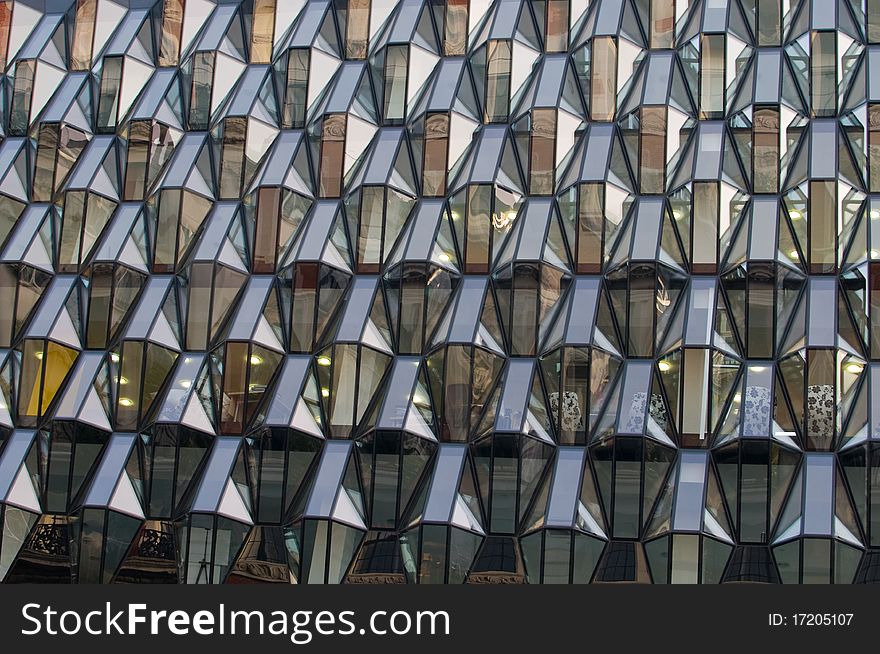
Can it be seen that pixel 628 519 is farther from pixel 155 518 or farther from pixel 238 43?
pixel 238 43

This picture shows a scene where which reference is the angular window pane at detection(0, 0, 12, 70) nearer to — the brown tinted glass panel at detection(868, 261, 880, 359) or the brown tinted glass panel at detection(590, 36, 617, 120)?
the brown tinted glass panel at detection(590, 36, 617, 120)

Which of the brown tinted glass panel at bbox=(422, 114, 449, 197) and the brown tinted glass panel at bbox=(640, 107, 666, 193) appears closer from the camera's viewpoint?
the brown tinted glass panel at bbox=(640, 107, 666, 193)

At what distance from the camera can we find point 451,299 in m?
30.8

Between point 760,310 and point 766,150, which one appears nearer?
point 760,310

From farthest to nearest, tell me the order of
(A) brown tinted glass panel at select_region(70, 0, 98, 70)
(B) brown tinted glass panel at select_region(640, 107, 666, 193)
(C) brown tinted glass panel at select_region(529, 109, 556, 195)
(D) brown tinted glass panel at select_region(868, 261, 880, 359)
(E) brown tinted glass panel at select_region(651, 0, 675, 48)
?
(A) brown tinted glass panel at select_region(70, 0, 98, 70) → (E) brown tinted glass panel at select_region(651, 0, 675, 48) → (C) brown tinted glass panel at select_region(529, 109, 556, 195) → (B) brown tinted glass panel at select_region(640, 107, 666, 193) → (D) brown tinted glass panel at select_region(868, 261, 880, 359)

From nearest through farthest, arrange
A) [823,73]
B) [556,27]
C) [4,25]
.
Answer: [823,73] < [556,27] < [4,25]

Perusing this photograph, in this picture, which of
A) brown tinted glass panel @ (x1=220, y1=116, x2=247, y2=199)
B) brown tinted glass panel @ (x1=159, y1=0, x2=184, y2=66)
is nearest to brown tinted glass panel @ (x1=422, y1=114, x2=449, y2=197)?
brown tinted glass panel @ (x1=220, y1=116, x2=247, y2=199)

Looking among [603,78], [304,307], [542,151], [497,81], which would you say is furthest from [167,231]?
[603,78]

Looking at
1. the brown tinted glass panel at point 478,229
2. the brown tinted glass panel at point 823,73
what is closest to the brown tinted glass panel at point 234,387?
the brown tinted glass panel at point 478,229

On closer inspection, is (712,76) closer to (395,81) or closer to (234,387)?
(395,81)

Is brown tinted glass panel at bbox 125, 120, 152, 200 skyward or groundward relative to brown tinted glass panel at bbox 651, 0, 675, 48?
groundward

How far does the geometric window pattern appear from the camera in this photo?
29.0 metres

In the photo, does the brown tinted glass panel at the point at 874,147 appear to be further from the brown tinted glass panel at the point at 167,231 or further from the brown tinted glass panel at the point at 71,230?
the brown tinted glass panel at the point at 71,230

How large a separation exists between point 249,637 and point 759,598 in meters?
9.52
